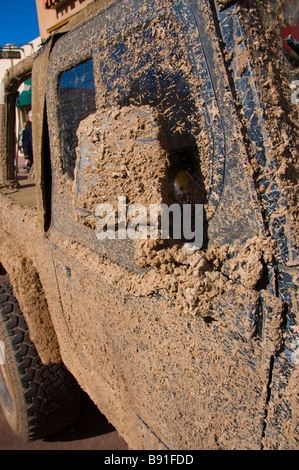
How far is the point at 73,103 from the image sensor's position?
138cm

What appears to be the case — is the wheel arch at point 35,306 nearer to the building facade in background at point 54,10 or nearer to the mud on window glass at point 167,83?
the mud on window glass at point 167,83

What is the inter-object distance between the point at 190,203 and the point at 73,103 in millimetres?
748

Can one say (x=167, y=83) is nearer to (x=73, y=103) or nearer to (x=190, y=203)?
(x=190, y=203)

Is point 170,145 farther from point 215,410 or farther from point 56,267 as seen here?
point 56,267

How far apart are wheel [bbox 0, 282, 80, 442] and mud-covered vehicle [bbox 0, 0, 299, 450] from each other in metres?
0.92

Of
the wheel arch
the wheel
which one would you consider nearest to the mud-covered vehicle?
the wheel arch

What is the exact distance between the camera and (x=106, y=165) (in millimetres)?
964

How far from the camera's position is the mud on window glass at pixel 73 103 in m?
1.26

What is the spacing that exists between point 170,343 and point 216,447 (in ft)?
1.16

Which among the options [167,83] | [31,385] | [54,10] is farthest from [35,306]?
[54,10]

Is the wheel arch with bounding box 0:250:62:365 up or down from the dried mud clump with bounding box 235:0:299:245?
down

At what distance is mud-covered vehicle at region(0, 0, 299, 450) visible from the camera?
→ 0.82 m

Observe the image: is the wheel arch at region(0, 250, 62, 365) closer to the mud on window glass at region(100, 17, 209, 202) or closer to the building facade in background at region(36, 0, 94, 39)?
the mud on window glass at region(100, 17, 209, 202)

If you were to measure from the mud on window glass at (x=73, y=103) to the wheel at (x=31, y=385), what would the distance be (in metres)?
1.31
